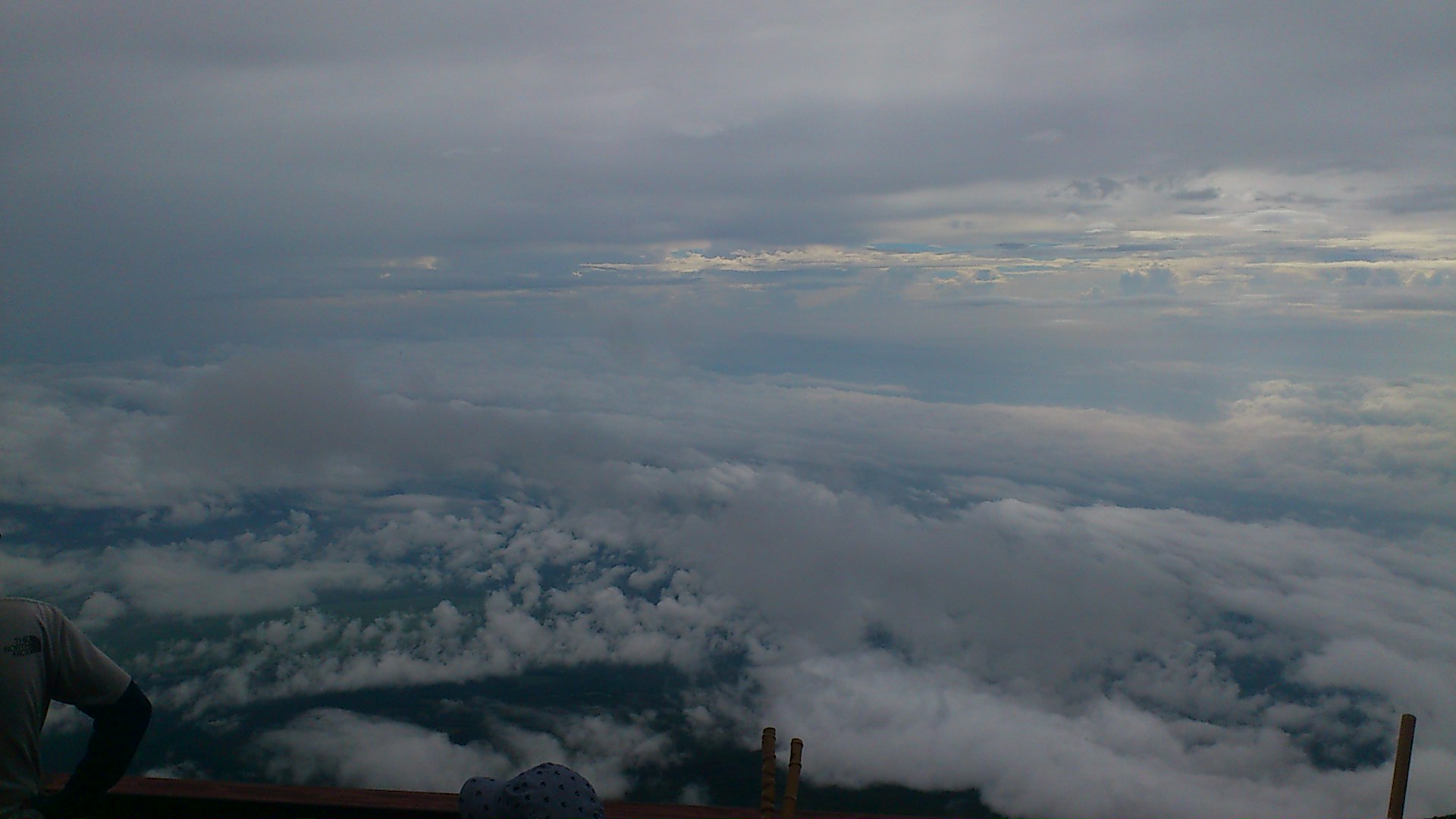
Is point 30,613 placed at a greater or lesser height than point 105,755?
greater

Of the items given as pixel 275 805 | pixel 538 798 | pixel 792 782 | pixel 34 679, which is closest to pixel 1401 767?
pixel 792 782

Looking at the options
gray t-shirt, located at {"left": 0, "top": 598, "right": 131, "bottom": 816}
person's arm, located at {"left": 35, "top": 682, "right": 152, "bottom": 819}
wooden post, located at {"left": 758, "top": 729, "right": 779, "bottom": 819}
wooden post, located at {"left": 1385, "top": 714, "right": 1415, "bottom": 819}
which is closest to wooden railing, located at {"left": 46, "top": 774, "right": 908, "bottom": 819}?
wooden post, located at {"left": 758, "top": 729, "right": 779, "bottom": 819}

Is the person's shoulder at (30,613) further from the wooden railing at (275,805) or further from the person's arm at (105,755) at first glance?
the wooden railing at (275,805)

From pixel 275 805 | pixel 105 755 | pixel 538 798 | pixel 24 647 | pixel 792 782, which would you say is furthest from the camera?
pixel 275 805

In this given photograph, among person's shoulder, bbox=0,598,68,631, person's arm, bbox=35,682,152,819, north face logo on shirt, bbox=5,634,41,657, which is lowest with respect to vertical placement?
person's arm, bbox=35,682,152,819

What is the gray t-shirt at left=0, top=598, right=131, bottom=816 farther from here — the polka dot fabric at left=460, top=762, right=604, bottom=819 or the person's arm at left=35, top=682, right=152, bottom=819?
the polka dot fabric at left=460, top=762, right=604, bottom=819

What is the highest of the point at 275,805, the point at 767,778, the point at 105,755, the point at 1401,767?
the point at 1401,767

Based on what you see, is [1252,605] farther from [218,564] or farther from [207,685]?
[218,564]

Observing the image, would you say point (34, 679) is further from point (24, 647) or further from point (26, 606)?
point (26, 606)
